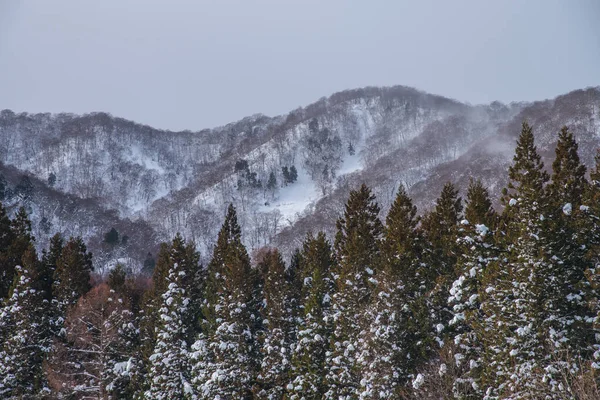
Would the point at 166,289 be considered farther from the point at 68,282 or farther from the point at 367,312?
the point at 367,312

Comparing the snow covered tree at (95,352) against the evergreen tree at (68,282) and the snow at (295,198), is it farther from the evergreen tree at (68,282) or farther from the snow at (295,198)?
the snow at (295,198)

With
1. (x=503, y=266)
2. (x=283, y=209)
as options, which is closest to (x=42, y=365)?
(x=503, y=266)

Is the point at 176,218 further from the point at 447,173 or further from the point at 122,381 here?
the point at 122,381

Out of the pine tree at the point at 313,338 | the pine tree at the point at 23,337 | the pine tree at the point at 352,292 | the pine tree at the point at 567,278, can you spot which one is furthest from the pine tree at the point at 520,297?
the pine tree at the point at 23,337

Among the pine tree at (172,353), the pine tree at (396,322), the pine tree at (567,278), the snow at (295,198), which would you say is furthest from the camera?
the snow at (295,198)

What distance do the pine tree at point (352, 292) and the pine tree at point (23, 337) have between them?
64.1 feet

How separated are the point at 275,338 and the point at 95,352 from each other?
10781 mm

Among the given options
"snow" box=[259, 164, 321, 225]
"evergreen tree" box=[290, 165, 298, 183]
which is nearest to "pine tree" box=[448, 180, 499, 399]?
"snow" box=[259, 164, 321, 225]

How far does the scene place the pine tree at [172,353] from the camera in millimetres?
28156

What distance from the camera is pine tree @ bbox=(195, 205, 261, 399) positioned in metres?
27.3

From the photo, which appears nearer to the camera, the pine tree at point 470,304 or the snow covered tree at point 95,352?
the pine tree at point 470,304

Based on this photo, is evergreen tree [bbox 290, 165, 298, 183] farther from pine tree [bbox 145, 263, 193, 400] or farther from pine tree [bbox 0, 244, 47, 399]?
pine tree [bbox 0, 244, 47, 399]

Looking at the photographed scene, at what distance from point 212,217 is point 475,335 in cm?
13779

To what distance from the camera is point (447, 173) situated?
14462cm
